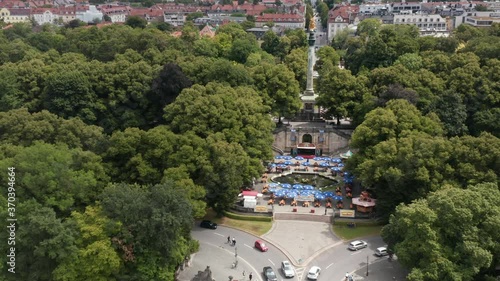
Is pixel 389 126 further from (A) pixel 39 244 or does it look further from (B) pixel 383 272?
(A) pixel 39 244

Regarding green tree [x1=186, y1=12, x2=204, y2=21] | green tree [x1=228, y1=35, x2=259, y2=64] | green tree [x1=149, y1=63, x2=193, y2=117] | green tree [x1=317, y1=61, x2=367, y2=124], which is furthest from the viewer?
green tree [x1=186, y1=12, x2=204, y2=21]

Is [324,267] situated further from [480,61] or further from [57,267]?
[480,61]

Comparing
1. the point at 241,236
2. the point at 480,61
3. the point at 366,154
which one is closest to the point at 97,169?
the point at 241,236

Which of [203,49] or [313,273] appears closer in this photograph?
[313,273]

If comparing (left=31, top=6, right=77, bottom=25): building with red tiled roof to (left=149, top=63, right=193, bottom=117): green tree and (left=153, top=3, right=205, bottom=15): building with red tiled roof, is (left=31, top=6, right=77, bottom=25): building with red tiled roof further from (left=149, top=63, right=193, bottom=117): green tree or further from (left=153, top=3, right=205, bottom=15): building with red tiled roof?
(left=149, top=63, right=193, bottom=117): green tree

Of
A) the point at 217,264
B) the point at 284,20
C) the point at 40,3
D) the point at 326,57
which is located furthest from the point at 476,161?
the point at 40,3

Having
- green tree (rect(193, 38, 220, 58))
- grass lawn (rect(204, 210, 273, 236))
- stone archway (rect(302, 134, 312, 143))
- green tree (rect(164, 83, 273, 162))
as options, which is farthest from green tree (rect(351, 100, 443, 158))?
green tree (rect(193, 38, 220, 58))
